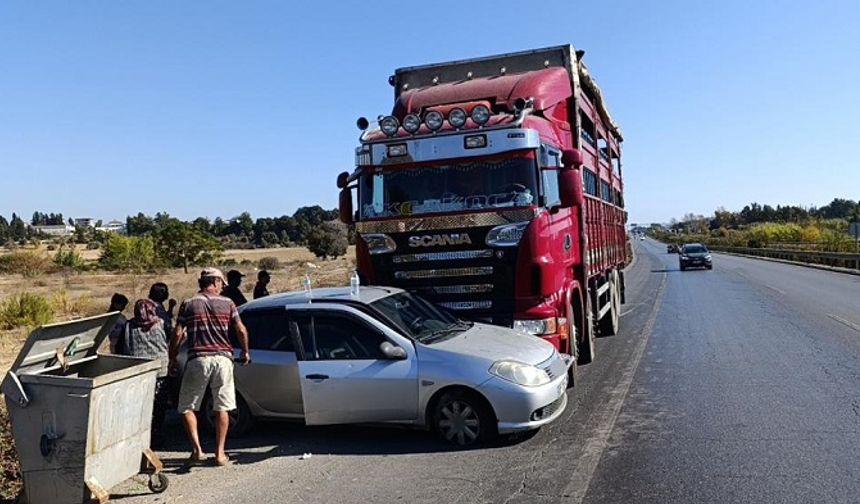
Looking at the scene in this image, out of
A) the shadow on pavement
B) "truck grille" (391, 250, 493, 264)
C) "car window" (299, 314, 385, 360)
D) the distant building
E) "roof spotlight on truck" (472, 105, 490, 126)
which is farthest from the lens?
the distant building

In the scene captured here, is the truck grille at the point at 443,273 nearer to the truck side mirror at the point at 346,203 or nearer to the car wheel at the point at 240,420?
the truck side mirror at the point at 346,203

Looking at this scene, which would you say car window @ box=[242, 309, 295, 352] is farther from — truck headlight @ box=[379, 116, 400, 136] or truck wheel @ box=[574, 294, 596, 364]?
truck wheel @ box=[574, 294, 596, 364]

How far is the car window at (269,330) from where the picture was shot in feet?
24.1

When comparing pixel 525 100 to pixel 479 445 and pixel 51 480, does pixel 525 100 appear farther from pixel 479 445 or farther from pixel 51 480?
pixel 51 480

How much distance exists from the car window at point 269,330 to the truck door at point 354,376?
300 mm

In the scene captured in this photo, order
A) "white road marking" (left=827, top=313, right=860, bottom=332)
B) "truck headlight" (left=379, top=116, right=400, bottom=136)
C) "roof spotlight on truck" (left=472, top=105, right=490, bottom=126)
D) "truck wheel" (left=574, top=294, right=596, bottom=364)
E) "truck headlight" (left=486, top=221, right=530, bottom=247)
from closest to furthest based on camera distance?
"truck headlight" (left=486, top=221, right=530, bottom=247) < "roof spotlight on truck" (left=472, top=105, right=490, bottom=126) < "truck headlight" (left=379, top=116, right=400, bottom=136) < "truck wheel" (left=574, top=294, right=596, bottom=364) < "white road marking" (left=827, top=313, right=860, bottom=332)

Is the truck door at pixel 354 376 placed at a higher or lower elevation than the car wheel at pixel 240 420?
higher

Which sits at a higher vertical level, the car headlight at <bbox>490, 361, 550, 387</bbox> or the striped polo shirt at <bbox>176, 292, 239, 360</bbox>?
the striped polo shirt at <bbox>176, 292, 239, 360</bbox>

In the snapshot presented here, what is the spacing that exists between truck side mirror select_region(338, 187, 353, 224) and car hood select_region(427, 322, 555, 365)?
257 cm

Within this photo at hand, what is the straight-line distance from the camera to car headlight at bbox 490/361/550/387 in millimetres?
6559

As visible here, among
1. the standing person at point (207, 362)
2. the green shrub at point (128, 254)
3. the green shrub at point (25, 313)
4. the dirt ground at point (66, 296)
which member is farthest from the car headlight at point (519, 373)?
the green shrub at point (128, 254)

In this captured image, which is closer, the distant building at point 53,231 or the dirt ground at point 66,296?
the dirt ground at point 66,296

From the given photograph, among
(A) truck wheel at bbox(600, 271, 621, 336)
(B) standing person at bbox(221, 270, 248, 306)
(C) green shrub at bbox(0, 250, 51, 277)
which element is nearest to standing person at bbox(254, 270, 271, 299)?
(B) standing person at bbox(221, 270, 248, 306)

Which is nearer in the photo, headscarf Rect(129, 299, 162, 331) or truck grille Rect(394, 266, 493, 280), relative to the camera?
headscarf Rect(129, 299, 162, 331)
